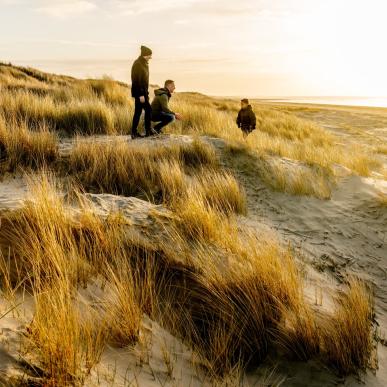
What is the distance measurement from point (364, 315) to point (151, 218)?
184 centimetres

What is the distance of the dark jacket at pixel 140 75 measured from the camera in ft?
22.9

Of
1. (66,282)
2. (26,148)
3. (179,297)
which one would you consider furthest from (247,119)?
(66,282)

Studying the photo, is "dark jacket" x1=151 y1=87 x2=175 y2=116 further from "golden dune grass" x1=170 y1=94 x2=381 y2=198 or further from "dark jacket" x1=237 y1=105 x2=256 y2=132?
"dark jacket" x1=237 y1=105 x2=256 y2=132

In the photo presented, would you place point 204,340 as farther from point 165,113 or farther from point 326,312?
point 165,113

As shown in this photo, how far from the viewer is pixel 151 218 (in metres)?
3.45

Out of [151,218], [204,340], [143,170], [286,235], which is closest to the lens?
[204,340]

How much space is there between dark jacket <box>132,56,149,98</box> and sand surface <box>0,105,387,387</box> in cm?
103

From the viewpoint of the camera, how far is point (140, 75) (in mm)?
6988

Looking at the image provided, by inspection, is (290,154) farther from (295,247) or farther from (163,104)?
(295,247)

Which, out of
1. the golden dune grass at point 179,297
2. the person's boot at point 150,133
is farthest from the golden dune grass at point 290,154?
the golden dune grass at point 179,297

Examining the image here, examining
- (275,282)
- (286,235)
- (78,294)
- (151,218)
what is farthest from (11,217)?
(286,235)

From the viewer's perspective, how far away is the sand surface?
185 cm

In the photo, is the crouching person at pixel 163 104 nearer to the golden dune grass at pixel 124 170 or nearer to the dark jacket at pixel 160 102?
the dark jacket at pixel 160 102

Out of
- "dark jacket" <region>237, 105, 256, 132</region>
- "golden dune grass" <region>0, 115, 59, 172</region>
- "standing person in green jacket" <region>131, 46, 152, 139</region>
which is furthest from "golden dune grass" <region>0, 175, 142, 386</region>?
"dark jacket" <region>237, 105, 256, 132</region>
